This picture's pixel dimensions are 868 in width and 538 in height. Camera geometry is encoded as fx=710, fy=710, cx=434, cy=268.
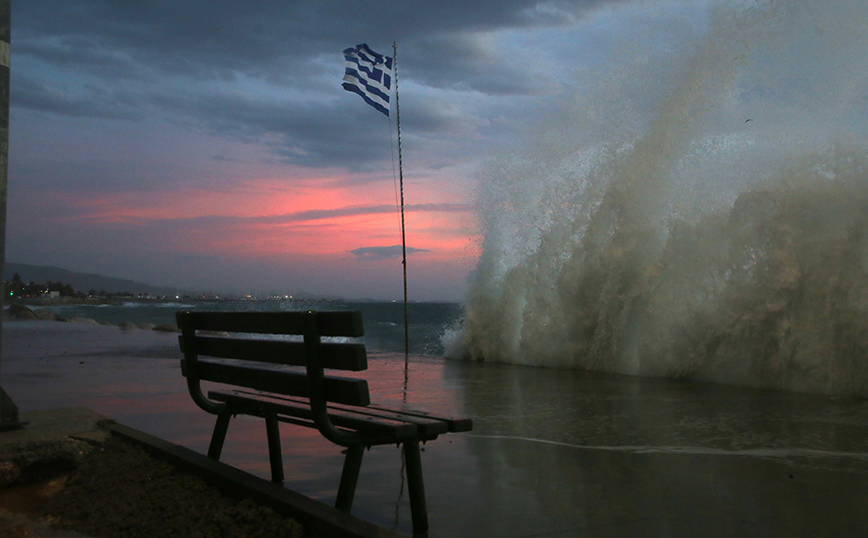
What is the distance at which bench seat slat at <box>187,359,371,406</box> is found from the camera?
292 centimetres

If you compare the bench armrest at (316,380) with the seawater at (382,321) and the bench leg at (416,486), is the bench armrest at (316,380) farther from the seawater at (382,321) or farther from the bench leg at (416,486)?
the seawater at (382,321)

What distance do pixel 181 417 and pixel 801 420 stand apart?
5549 mm

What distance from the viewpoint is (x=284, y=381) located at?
11.1ft

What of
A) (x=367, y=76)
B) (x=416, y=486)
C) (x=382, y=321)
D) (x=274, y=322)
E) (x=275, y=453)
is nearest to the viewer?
(x=416, y=486)

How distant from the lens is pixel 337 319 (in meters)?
2.96

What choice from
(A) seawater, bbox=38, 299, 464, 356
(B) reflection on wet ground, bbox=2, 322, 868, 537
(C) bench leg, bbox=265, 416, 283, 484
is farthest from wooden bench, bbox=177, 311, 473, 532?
(A) seawater, bbox=38, 299, 464, 356

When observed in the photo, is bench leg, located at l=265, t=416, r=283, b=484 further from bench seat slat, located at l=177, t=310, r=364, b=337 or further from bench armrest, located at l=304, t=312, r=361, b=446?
bench armrest, located at l=304, t=312, r=361, b=446

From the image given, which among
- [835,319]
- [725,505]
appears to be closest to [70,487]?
[725,505]

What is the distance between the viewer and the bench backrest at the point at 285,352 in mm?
2920

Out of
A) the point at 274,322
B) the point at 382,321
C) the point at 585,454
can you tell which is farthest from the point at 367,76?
the point at 382,321

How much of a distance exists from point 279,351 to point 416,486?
89 cm

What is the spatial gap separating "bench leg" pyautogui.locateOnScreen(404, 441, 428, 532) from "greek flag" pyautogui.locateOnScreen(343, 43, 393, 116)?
13.4 m

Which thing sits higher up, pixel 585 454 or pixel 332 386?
pixel 332 386

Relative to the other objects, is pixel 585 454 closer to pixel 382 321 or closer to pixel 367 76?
pixel 367 76
